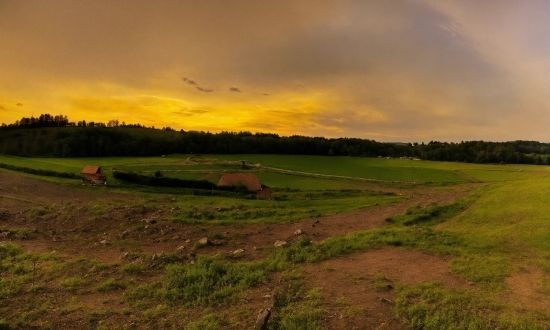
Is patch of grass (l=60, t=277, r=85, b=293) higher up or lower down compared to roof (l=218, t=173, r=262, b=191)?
higher up

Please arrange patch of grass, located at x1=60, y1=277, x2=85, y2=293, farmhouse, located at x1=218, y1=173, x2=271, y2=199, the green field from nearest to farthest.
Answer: patch of grass, located at x1=60, y1=277, x2=85, y2=293 → farmhouse, located at x1=218, y1=173, x2=271, y2=199 → the green field

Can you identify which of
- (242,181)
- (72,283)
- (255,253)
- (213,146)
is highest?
(213,146)

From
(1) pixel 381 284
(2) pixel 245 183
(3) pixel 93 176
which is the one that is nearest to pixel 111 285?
(1) pixel 381 284

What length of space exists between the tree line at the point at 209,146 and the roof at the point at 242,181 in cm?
5351

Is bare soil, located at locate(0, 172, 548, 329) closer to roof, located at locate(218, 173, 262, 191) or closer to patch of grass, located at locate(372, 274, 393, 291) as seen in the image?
patch of grass, located at locate(372, 274, 393, 291)

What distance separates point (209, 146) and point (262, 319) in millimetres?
103605

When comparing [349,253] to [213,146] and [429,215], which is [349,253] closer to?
[429,215]

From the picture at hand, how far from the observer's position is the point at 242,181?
52781mm

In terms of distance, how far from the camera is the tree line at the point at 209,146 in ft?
310

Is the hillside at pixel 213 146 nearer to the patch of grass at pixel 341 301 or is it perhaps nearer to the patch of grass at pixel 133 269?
the patch of grass at pixel 133 269

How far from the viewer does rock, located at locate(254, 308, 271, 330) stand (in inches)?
275

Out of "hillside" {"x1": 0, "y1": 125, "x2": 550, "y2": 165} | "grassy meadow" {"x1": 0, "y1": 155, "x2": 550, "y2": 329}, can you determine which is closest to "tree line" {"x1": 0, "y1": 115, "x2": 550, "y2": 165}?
"hillside" {"x1": 0, "y1": 125, "x2": 550, "y2": 165}

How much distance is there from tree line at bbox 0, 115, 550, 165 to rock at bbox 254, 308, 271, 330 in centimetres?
9830

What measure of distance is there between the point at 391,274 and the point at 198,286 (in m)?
5.36
